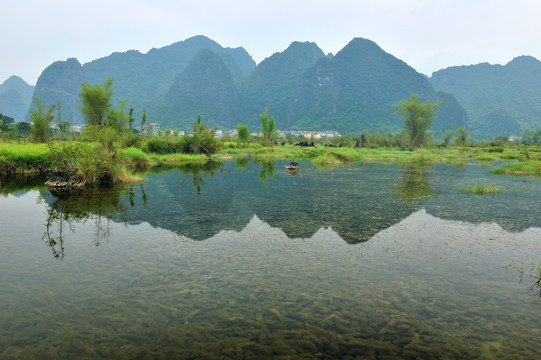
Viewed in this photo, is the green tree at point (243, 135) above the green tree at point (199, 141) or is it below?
above

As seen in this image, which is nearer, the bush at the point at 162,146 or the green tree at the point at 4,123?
the bush at the point at 162,146

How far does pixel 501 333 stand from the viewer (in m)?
5.23

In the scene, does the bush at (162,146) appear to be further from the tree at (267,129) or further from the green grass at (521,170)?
the green grass at (521,170)

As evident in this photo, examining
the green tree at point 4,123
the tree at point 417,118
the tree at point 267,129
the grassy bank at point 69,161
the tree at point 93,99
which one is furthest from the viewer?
the green tree at point 4,123

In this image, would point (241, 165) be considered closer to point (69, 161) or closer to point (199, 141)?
point (199, 141)

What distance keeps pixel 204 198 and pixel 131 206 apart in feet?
13.0

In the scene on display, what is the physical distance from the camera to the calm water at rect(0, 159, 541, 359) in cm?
495

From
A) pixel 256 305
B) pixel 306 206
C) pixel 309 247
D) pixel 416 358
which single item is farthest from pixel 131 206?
pixel 416 358

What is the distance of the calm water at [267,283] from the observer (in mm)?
4953

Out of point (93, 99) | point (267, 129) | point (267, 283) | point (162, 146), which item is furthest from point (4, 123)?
point (267, 283)

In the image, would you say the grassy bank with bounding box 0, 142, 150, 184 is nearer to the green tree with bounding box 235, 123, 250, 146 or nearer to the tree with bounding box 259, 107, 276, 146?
the green tree with bounding box 235, 123, 250, 146

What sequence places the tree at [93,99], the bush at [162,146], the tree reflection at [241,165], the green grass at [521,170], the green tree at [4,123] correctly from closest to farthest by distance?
the green grass at [521,170]
the tree reflection at [241,165]
the bush at [162,146]
the tree at [93,99]
the green tree at [4,123]

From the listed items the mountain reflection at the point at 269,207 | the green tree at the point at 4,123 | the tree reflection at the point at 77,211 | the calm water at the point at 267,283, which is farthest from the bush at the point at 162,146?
the green tree at the point at 4,123

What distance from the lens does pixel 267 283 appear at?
7066 millimetres
